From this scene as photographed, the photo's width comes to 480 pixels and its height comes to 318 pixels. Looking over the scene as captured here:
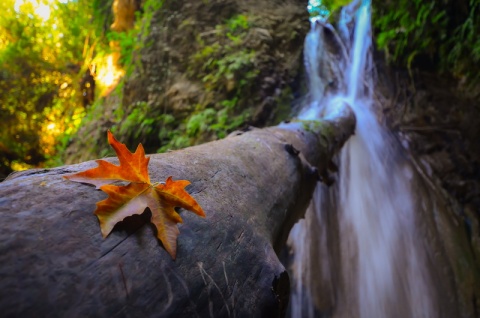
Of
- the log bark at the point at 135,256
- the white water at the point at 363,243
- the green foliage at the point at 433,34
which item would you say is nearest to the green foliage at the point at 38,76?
the white water at the point at 363,243

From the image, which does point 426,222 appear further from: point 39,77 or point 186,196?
point 39,77

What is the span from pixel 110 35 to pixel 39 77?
3647 millimetres

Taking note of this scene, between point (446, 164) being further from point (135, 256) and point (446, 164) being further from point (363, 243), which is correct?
point (135, 256)

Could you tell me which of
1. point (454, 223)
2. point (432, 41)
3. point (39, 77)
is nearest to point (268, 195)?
point (454, 223)

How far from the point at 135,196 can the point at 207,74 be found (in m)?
5.30

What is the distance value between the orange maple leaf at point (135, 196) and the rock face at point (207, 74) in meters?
3.89

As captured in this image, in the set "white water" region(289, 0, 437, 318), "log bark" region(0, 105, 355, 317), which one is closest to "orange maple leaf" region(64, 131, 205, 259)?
"log bark" region(0, 105, 355, 317)

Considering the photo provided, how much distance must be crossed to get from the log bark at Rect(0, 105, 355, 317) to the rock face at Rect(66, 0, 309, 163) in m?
3.71

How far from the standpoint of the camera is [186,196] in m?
0.86

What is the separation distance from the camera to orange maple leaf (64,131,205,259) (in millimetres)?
731

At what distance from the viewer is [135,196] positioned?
2.61 ft

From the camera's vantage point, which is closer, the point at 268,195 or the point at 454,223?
the point at 268,195

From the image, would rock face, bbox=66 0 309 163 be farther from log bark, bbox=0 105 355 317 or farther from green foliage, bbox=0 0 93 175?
log bark, bbox=0 105 355 317

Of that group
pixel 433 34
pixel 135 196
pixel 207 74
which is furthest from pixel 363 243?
pixel 207 74
